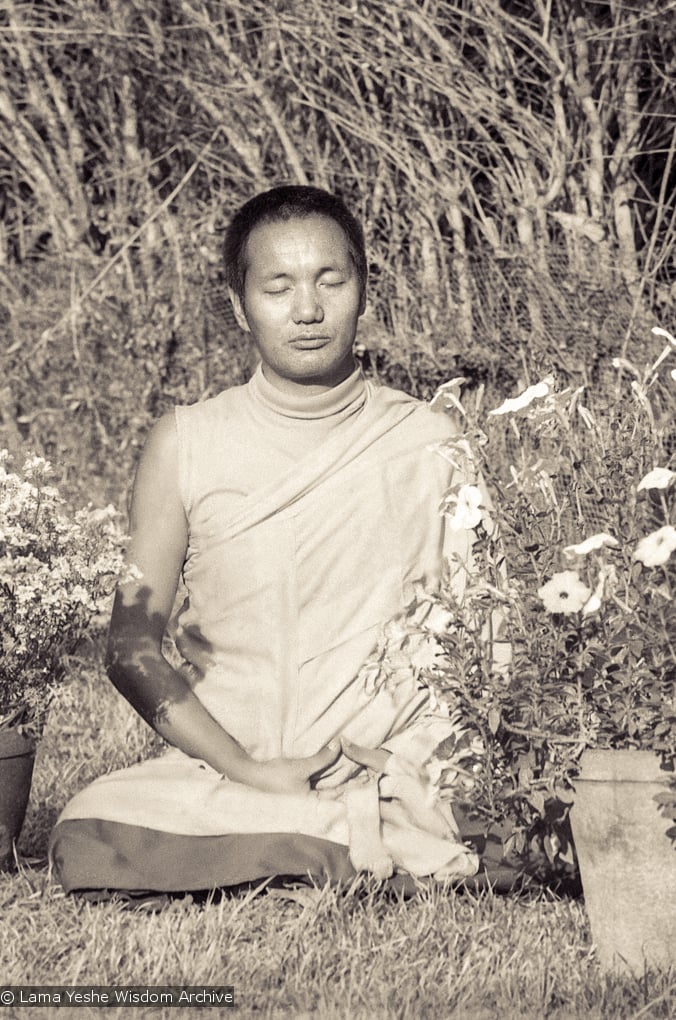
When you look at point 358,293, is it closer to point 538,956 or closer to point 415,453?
point 415,453

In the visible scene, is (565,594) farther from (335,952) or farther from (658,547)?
(335,952)

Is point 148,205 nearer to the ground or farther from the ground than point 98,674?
farther from the ground

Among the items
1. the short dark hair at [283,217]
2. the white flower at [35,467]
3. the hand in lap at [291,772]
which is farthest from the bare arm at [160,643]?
the short dark hair at [283,217]

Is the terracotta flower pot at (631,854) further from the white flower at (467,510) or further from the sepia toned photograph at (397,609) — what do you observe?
the white flower at (467,510)

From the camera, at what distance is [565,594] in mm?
2330

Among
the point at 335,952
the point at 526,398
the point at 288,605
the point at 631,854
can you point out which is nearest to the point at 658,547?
the point at 526,398

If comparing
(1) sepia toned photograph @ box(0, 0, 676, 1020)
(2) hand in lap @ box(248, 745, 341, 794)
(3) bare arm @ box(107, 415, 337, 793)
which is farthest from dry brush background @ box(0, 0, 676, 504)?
(2) hand in lap @ box(248, 745, 341, 794)

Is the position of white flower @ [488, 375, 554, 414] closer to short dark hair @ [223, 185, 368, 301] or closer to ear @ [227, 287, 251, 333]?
short dark hair @ [223, 185, 368, 301]

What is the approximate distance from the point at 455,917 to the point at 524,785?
0.45 m

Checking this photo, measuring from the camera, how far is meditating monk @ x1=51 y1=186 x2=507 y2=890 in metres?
2.97

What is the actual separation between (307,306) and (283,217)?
22 centimetres

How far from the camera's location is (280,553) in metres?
3.20

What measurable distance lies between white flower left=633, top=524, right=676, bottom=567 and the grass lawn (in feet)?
2.17

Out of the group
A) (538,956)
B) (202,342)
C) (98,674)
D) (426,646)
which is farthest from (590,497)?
(202,342)
